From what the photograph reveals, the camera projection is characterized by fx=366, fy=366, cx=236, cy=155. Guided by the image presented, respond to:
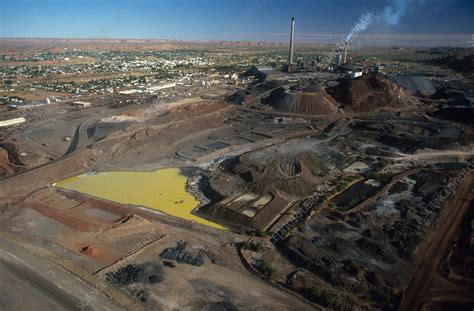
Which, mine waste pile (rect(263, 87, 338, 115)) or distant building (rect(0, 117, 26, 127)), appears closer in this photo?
distant building (rect(0, 117, 26, 127))

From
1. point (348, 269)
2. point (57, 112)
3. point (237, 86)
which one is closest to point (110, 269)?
point (348, 269)

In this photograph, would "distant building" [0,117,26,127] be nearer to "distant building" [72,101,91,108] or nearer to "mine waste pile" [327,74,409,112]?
"distant building" [72,101,91,108]

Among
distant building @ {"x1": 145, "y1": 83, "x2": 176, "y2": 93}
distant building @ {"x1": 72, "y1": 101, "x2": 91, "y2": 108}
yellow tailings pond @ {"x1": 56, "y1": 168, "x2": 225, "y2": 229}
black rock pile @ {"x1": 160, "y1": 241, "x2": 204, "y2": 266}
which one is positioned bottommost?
yellow tailings pond @ {"x1": 56, "y1": 168, "x2": 225, "y2": 229}

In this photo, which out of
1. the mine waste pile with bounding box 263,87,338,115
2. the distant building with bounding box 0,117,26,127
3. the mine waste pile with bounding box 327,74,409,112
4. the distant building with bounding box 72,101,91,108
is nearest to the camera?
the distant building with bounding box 0,117,26,127

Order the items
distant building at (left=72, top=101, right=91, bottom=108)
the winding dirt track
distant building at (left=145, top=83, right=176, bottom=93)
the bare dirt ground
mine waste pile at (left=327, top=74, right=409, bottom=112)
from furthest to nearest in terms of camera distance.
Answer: distant building at (left=145, top=83, right=176, bottom=93)
distant building at (left=72, top=101, right=91, bottom=108)
mine waste pile at (left=327, top=74, right=409, bottom=112)
the bare dirt ground
the winding dirt track

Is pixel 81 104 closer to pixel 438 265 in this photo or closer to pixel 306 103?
pixel 306 103

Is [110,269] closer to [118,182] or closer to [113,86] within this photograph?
[118,182]

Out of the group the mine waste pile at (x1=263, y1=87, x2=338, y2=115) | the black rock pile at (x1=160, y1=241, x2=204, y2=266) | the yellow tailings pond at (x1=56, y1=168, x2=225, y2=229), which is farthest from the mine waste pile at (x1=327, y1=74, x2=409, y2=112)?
the black rock pile at (x1=160, y1=241, x2=204, y2=266)
